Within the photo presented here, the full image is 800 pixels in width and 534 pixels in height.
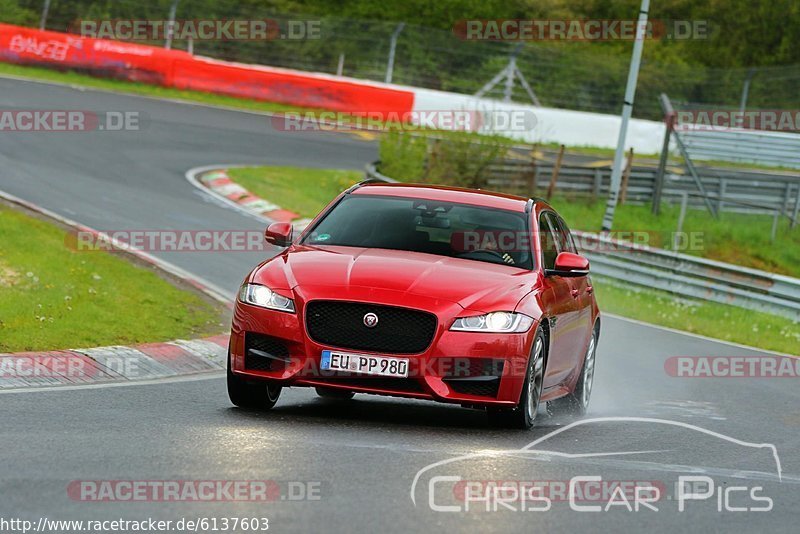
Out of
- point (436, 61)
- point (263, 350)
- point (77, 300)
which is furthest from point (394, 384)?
point (436, 61)

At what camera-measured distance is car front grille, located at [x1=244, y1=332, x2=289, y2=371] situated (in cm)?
895

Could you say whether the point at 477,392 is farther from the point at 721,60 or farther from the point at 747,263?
the point at 721,60

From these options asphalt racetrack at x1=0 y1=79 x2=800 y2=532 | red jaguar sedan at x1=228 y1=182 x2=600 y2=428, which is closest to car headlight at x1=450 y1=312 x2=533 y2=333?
red jaguar sedan at x1=228 y1=182 x2=600 y2=428

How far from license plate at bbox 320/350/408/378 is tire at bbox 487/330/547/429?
2.70 feet

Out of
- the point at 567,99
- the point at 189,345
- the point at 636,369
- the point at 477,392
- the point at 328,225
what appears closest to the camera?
the point at 477,392

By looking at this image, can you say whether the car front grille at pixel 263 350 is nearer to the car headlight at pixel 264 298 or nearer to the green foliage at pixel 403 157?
the car headlight at pixel 264 298

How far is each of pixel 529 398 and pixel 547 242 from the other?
177 cm

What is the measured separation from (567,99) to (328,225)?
31.7m

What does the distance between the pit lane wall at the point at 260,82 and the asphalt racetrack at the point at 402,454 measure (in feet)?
77.7

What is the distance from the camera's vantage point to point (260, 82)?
126 feet

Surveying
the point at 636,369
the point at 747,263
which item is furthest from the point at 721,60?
the point at 636,369

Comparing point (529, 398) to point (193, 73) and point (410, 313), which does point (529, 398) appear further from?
point (193, 73)

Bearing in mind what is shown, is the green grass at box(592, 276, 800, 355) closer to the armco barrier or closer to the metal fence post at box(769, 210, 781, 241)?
the metal fence post at box(769, 210, 781, 241)

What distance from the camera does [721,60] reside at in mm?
61219
